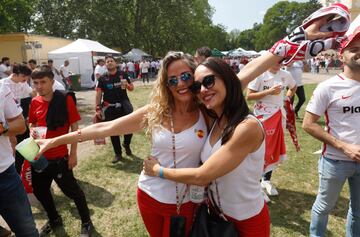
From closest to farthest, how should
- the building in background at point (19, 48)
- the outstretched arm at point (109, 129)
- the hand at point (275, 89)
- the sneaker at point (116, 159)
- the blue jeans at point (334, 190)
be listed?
the outstretched arm at point (109, 129)
the blue jeans at point (334, 190)
the hand at point (275, 89)
the sneaker at point (116, 159)
the building in background at point (19, 48)

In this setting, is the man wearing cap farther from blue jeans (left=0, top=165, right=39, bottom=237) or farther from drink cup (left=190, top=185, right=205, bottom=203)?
blue jeans (left=0, top=165, right=39, bottom=237)

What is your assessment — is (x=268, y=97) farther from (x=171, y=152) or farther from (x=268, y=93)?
(x=171, y=152)

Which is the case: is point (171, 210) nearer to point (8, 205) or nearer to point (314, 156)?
point (8, 205)

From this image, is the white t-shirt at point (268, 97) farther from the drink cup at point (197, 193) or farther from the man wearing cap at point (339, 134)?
the drink cup at point (197, 193)

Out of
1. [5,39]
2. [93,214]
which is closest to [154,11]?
[5,39]

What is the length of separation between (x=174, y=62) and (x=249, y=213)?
112 cm

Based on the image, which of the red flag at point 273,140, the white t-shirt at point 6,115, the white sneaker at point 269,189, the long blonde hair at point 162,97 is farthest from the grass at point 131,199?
the long blonde hair at point 162,97

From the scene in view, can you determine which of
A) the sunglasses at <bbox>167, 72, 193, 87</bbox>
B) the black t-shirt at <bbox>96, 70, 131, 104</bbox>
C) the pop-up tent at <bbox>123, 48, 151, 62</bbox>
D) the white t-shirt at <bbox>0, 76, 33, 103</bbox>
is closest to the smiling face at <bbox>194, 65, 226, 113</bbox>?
the sunglasses at <bbox>167, 72, 193, 87</bbox>

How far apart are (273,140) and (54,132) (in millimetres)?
2853

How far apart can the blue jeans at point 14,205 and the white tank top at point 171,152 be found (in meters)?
1.16

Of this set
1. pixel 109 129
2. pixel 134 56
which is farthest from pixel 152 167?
pixel 134 56

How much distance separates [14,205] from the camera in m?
2.61

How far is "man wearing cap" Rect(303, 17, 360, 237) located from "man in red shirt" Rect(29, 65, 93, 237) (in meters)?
2.61

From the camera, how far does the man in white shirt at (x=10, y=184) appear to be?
8.49 feet
